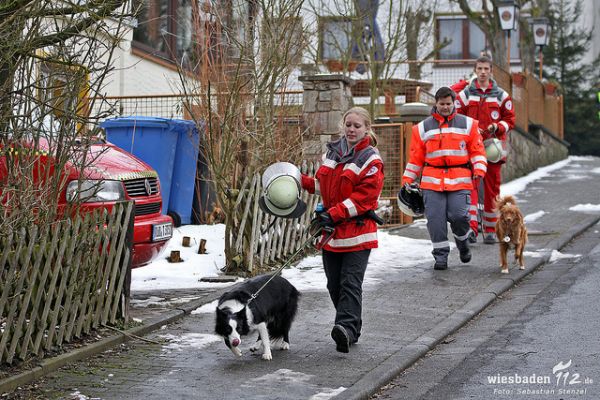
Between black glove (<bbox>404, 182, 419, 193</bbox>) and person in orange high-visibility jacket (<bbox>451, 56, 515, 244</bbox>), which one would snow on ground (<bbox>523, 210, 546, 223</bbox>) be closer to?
person in orange high-visibility jacket (<bbox>451, 56, 515, 244</bbox>)

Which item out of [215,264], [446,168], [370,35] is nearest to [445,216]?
[446,168]

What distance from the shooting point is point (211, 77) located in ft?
39.0

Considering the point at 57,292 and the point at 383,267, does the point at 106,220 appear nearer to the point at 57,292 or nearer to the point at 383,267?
the point at 57,292

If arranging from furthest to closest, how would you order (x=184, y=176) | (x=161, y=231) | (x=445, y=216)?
1. (x=184, y=176)
2. (x=445, y=216)
3. (x=161, y=231)

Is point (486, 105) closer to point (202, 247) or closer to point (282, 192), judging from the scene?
point (202, 247)

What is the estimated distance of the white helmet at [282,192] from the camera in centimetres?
707

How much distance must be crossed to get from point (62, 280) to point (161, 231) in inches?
90.3

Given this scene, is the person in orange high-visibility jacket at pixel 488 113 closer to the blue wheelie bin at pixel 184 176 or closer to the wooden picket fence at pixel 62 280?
the blue wheelie bin at pixel 184 176

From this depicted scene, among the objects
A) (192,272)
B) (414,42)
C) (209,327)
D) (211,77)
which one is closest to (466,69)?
(414,42)

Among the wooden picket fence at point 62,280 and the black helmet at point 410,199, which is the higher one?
the black helmet at point 410,199

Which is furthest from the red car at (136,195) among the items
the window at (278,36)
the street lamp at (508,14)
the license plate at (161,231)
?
the street lamp at (508,14)

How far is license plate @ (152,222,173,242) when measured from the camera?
30.0 ft

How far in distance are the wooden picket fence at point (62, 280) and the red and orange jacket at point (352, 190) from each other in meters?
1.63

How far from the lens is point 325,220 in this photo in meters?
7.04
